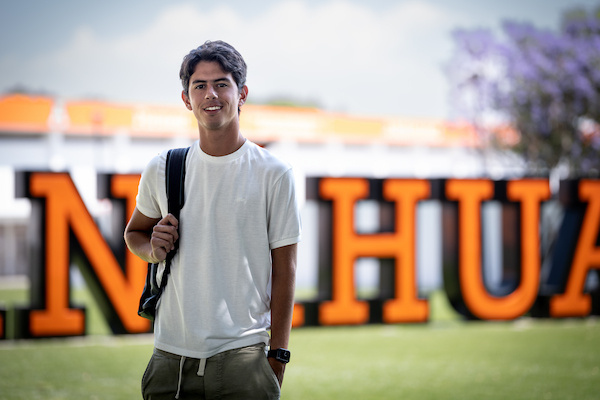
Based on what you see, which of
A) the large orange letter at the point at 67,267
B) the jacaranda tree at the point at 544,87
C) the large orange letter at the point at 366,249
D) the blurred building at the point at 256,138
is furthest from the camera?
the blurred building at the point at 256,138

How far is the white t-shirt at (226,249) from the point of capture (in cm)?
189

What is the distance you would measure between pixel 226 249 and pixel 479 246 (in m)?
6.19

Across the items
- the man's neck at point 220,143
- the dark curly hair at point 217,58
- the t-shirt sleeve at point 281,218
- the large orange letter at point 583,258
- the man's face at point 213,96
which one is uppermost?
the dark curly hair at point 217,58

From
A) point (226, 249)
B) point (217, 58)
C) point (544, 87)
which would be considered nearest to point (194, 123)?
point (544, 87)

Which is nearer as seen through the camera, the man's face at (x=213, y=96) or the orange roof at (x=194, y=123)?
the man's face at (x=213, y=96)

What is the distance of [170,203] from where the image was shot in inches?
78.0

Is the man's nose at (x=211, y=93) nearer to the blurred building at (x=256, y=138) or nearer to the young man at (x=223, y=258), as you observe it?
the young man at (x=223, y=258)

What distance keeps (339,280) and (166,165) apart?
17.7ft

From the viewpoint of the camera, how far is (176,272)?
1.95m

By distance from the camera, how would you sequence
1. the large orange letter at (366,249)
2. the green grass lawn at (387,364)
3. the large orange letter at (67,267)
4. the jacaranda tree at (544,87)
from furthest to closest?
the jacaranda tree at (544,87), the large orange letter at (366,249), the large orange letter at (67,267), the green grass lawn at (387,364)

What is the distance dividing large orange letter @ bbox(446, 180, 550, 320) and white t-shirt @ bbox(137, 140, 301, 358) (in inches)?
230

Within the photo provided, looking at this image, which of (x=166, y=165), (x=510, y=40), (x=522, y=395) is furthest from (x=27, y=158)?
(x=166, y=165)

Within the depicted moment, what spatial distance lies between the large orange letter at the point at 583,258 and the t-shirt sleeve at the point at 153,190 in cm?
679

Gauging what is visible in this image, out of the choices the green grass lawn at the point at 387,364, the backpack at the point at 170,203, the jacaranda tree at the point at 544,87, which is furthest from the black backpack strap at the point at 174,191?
the jacaranda tree at the point at 544,87
